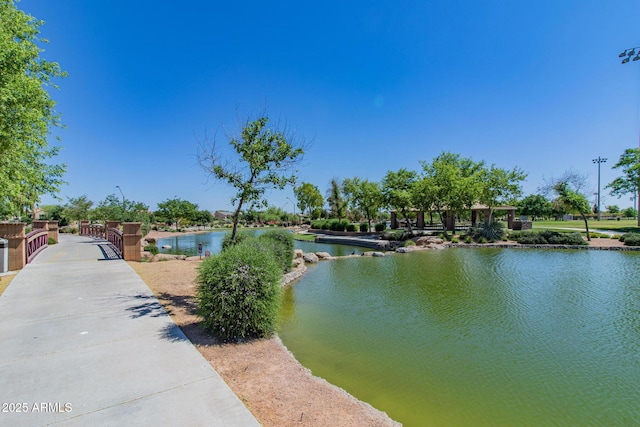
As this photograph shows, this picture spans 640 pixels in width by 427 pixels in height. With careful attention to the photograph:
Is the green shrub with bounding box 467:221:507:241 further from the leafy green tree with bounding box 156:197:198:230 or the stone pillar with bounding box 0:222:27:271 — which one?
the leafy green tree with bounding box 156:197:198:230

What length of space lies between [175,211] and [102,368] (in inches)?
2061

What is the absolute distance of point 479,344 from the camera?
570 cm

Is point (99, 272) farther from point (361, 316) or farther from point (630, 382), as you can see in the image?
point (630, 382)

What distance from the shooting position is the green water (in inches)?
154

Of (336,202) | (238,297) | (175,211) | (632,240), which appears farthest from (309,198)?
(238,297)

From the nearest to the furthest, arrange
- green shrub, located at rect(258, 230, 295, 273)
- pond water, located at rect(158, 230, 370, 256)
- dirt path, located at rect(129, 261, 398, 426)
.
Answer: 1. dirt path, located at rect(129, 261, 398, 426)
2. green shrub, located at rect(258, 230, 295, 273)
3. pond water, located at rect(158, 230, 370, 256)

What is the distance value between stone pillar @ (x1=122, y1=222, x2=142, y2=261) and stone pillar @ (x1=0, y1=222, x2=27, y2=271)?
285 cm

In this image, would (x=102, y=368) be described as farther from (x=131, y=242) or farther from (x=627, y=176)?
(x=627, y=176)

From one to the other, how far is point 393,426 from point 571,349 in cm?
435

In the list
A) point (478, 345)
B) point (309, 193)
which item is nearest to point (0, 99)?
point (478, 345)

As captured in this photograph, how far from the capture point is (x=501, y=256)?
1702 cm

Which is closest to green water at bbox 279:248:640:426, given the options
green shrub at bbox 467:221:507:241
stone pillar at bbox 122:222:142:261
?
stone pillar at bbox 122:222:142:261

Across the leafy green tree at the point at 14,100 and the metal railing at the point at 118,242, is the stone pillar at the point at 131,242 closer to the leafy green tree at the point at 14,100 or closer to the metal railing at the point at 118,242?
the metal railing at the point at 118,242

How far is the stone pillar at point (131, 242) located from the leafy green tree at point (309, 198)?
46.3 metres
